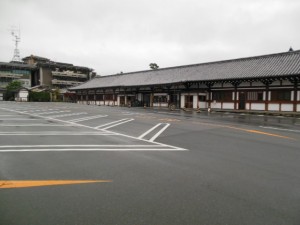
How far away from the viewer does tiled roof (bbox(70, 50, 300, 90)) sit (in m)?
26.2

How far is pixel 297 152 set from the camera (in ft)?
23.6

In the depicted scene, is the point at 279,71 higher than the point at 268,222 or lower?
higher

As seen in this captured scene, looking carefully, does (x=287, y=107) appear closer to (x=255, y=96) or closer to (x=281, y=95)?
(x=281, y=95)

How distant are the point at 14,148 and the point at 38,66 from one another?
6741 centimetres

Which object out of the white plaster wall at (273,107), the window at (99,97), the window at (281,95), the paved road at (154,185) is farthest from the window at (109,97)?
the paved road at (154,185)

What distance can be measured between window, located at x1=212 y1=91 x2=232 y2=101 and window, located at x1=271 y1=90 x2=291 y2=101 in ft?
16.3

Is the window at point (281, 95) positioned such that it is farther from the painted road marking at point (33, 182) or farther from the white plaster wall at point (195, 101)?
the painted road marking at point (33, 182)

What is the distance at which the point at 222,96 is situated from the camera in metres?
31.1

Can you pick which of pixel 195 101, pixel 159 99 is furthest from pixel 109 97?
pixel 195 101

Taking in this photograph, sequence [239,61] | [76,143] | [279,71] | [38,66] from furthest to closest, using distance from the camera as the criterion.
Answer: [38,66] < [239,61] < [279,71] < [76,143]

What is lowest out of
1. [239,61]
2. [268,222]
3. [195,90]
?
[268,222]

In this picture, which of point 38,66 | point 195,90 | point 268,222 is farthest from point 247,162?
point 38,66

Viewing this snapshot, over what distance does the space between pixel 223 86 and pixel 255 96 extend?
413 centimetres

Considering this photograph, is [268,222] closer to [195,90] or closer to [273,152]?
[273,152]
